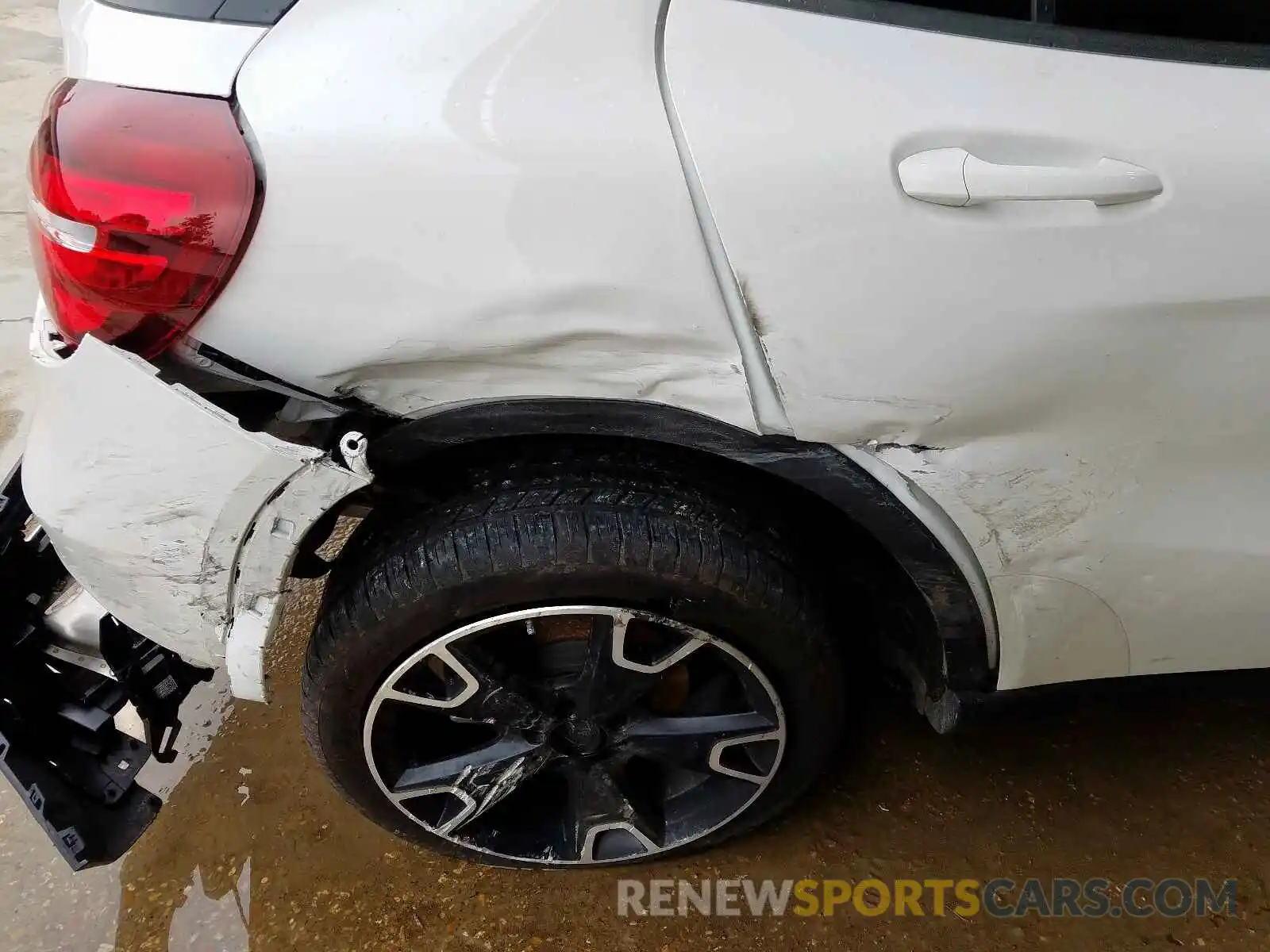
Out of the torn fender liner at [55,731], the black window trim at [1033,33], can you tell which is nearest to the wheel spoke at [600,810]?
the torn fender liner at [55,731]

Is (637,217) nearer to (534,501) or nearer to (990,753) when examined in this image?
(534,501)

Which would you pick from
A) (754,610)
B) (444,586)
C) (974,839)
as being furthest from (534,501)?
(974,839)

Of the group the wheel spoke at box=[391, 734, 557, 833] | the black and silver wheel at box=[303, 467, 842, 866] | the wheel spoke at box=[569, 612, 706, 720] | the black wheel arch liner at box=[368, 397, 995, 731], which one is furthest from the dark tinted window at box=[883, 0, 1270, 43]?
the wheel spoke at box=[391, 734, 557, 833]

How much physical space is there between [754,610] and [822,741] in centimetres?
36

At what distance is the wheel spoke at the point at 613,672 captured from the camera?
1289mm

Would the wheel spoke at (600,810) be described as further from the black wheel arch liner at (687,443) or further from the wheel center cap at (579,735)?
the black wheel arch liner at (687,443)

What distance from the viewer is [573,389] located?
42.6 inches

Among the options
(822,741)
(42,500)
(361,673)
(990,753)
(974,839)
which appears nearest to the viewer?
(42,500)

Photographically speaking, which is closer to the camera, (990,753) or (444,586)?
(444,586)

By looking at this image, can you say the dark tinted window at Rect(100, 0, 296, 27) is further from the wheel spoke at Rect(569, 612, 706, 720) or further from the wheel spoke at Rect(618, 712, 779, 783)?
the wheel spoke at Rect(618, 712, 779, 783)

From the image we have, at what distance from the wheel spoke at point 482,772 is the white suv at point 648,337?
0.13m

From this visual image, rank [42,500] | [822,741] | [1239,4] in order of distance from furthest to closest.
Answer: [822,741] → [42,500] → [1239,4]

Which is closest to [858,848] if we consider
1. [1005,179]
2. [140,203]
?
[1005,179]

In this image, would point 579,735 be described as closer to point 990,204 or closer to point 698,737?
point 698,737
